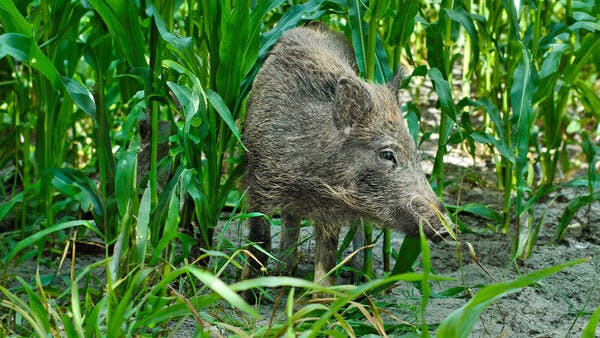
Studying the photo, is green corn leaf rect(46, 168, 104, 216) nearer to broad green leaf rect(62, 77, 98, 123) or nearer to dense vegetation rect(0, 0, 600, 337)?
dense vegetation rect(0, 0, 600, 337)

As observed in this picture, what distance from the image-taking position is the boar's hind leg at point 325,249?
389cm

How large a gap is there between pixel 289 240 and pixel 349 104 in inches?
31.8

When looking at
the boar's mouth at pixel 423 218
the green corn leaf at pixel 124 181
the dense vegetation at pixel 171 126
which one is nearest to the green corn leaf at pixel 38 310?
the dense vegetation at pixel 171 126

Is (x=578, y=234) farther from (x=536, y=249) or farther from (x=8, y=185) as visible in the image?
(x=8, y=185)

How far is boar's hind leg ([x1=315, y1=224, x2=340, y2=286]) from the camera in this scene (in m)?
3.89

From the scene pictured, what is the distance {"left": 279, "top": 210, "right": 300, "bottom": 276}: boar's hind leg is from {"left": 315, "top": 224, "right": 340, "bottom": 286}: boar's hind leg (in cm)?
14

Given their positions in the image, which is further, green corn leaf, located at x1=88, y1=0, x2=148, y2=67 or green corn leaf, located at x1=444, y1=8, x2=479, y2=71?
green corn leaf, located at x1=444, y1=8, x2=479, y2=71

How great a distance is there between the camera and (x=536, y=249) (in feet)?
14.7

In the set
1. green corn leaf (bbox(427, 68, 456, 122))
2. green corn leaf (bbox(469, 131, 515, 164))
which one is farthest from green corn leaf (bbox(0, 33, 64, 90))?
green corn leaf (bbox(469, 131, 515, 164))

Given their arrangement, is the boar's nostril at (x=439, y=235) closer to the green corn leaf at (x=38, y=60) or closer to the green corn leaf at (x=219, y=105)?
the green corn leaf at (x=219, y=105)

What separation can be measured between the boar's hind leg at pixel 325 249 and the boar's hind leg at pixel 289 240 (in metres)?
0.14

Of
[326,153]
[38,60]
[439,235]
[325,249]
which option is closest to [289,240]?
[325,249]

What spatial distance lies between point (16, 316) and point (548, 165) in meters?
3.26

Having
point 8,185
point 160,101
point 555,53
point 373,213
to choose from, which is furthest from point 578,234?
point 8,185
